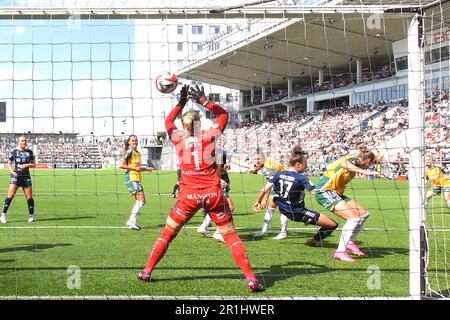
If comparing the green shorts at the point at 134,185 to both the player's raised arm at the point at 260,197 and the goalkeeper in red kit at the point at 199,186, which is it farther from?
the goalkeeper in red kit at the point at 199,186

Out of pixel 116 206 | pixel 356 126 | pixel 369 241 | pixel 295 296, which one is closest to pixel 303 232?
pixel 369 241

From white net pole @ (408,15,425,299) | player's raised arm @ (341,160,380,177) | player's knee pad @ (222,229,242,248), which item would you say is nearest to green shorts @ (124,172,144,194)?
player's raised arm @ (341,160,380,177)

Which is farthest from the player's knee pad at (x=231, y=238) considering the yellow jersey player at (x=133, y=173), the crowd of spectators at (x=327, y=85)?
the crowd of spectators at (x=327, y=85)

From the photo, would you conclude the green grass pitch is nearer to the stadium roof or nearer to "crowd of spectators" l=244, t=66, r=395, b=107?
the stadium roof

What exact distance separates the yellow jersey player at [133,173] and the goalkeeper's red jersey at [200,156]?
4.65 m

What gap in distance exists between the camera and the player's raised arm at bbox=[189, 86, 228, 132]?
586 cm

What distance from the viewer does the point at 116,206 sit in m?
15.7

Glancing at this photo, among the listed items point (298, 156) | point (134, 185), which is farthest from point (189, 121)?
point (134, 185)

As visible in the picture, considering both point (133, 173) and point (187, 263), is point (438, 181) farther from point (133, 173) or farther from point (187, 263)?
point (187, 263)

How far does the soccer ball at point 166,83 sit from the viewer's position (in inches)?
241

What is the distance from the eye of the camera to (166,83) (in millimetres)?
6117
